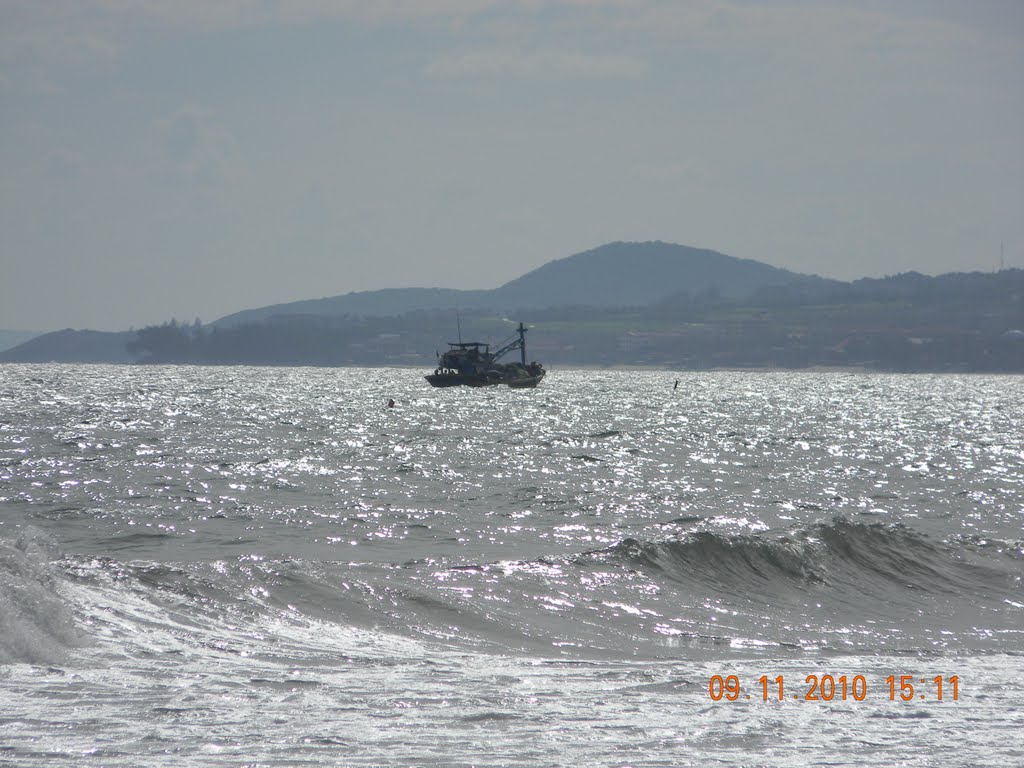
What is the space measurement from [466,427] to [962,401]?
76.0 metres

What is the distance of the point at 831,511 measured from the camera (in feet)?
98.1

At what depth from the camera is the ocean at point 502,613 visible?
961 cm

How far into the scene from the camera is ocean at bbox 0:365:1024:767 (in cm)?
961

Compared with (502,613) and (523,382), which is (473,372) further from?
(502,613)

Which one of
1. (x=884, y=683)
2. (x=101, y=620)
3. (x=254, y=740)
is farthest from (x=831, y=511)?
(x=254, y=740)

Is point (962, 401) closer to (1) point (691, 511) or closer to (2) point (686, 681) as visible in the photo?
(1) point (691, 511)
